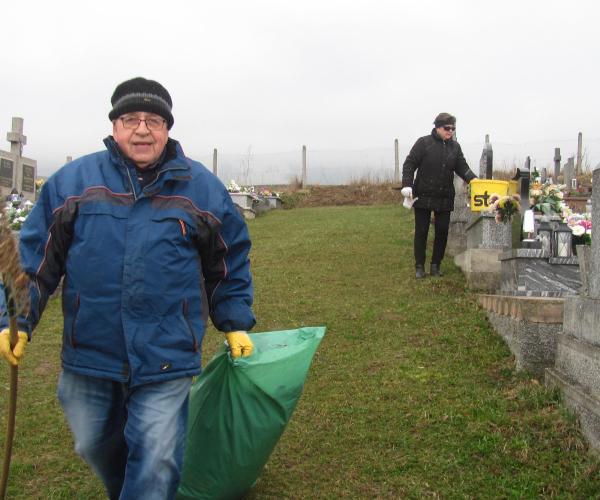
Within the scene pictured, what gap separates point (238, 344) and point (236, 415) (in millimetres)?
271

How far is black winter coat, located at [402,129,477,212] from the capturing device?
6.88 m

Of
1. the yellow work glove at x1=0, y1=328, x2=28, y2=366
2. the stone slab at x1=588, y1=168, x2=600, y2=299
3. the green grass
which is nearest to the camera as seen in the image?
the yellow work glove at x1=0, y1=328, x2=28, y2=366

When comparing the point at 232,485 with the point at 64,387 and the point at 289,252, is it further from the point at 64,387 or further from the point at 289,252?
the point at 289,252

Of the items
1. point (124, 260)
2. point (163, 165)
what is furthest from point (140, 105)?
point (124, 260)

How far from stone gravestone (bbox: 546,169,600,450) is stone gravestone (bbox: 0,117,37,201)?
10.4 m

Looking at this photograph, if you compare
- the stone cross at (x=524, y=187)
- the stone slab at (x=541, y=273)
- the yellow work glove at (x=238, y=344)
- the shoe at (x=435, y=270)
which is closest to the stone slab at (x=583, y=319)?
the stone slab at (x=541, y=273)

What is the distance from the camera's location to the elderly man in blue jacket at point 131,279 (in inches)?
91.4

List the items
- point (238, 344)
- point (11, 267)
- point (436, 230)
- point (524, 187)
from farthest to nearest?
point (436, 230) → point (524, 187) → point (238, 344) → point (11, 267)

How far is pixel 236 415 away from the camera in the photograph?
2.63m

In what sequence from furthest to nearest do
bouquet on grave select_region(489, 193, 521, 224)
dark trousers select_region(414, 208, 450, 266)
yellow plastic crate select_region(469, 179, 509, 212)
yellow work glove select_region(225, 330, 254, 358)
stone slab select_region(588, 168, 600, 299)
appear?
dark trousers select_region(414, 208, 450, 266) → yellow plastic crate select_region(469, 179, 509, 212) → bouquet on grave select_region(489, 193, 521, 224) → stone slab select_region(588, 168, 600, 299) → yellow work glove select_region(225, 330, 254, 358)

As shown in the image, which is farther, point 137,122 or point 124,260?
point 137,122

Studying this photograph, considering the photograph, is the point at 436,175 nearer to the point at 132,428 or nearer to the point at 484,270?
the point at 484,270

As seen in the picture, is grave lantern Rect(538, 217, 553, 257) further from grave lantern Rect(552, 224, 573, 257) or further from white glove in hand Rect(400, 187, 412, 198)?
white glove in hand Rect(400, 187, 412, 198)

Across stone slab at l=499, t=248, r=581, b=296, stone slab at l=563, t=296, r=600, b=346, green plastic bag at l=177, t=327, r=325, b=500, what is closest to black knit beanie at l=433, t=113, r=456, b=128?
stone slab at l=499, t=248, r=581, b=296
